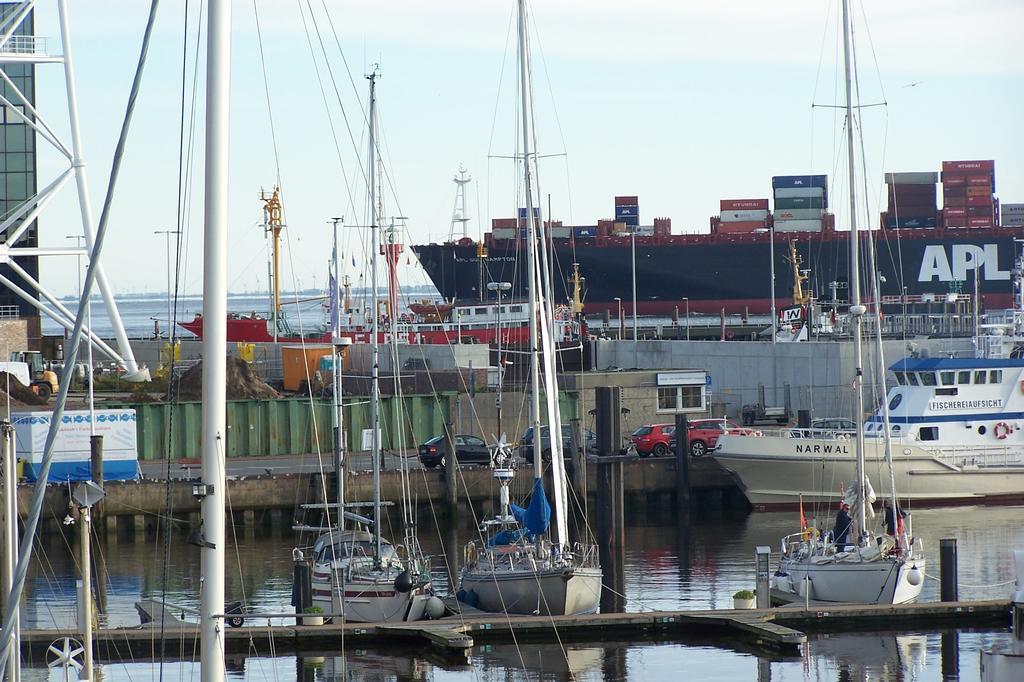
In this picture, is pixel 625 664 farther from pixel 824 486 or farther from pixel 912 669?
pixel 824 486

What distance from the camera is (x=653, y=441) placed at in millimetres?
34500

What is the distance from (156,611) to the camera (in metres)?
20.8

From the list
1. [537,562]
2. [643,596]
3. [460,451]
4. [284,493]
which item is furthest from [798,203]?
[537,562]

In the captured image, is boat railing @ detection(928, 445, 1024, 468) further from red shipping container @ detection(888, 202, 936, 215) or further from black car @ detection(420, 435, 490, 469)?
red shipping container @ detection(888, 202, 936, 215)

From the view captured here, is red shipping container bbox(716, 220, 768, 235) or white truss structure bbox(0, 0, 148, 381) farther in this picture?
red shipping container bbox(716, 220, 768, 235)

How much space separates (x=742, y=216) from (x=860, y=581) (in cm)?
6260

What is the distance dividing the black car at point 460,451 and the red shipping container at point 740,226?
1920 inches

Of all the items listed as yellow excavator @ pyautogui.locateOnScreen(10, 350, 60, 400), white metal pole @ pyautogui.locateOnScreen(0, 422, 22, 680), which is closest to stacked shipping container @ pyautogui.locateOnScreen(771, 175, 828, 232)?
yellow excavator @ pyautogui.locateOnScreen(10, 350, 60, 400)

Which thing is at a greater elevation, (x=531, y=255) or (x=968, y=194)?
(x=968, y=194)

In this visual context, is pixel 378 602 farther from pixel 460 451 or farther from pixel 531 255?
pixel 460 451

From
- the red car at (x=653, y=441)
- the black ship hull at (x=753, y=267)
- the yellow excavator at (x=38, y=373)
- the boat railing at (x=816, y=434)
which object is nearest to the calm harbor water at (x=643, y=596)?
the boat railing at (x=816, y=434)

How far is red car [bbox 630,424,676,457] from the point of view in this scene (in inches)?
1356

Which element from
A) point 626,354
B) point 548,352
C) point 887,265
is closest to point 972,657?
point 548,352

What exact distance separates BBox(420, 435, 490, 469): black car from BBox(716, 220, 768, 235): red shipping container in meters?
48.8
